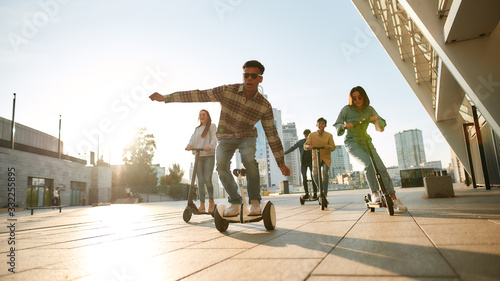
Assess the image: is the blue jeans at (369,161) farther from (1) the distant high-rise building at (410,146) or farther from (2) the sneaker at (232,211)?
(1) the distant high-rise building at (410,146)

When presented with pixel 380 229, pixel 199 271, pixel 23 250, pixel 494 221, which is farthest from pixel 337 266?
pixel 23 250

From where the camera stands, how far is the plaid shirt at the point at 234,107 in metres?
3.51

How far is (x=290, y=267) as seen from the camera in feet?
5.22

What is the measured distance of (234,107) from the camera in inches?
139

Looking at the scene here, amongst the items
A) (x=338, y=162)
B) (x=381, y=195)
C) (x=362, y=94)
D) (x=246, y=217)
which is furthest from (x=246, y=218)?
(x=338, y=162)

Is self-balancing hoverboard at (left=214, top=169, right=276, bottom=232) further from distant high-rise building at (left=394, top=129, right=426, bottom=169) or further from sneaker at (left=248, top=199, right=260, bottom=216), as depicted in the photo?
distant high-rise building at (left=394, top=129, right=426, bottom=169)

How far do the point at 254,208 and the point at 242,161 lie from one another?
1.94 feet

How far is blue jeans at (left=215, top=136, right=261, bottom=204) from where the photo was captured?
11.6 feet

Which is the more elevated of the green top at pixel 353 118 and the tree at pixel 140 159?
the tree at pixel 140 159

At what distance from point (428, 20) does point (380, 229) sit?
724 centimetres

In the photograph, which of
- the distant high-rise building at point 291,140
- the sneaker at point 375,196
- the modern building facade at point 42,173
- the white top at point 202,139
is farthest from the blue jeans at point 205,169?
the distant high-rise building at point 291,140

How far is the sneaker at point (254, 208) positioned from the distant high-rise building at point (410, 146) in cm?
6466

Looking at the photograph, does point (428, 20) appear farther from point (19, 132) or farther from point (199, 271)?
point (19, 132)

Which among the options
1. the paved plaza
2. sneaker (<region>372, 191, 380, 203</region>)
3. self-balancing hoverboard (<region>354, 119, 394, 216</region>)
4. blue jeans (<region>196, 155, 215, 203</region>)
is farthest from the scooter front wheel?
blue jeans (<region>196, 155, 215, 203</region>)
